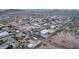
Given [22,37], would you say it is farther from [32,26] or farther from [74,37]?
[74,37]

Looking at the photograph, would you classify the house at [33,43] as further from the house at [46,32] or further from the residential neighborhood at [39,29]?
the house at [46,32]

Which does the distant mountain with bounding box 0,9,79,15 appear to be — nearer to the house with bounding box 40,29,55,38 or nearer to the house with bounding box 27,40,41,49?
the house with bounding box 40,29,55,38

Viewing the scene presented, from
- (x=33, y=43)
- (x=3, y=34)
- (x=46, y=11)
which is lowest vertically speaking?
(x=33, y=43)

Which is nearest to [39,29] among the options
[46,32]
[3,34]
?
[46,32]

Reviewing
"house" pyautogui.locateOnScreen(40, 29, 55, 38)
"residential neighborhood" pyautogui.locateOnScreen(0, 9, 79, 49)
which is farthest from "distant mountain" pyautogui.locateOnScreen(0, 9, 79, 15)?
"house" pyautogui.locateOnScreen(40, 29, 55, 38)

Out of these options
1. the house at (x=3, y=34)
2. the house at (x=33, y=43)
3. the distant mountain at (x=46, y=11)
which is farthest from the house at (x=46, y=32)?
the house at (x=3, y=34)

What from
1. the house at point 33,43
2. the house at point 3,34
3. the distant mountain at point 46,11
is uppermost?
the distant mountain at point 46,11

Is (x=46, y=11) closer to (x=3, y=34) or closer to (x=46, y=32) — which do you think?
(x=46, y=32)

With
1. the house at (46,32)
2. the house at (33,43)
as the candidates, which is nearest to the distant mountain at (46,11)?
the house at (46,32)

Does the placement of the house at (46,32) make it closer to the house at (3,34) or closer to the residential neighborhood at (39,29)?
the residential neighborhood at (39,29)

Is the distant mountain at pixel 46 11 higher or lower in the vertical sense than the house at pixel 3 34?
higher
